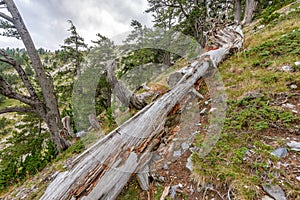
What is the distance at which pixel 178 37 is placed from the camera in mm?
10609

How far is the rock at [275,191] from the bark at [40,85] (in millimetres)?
6631

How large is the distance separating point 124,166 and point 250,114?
265 cm

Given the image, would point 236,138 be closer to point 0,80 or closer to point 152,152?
point 152,152

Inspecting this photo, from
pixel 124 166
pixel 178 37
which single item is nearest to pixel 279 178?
pixel 124 166

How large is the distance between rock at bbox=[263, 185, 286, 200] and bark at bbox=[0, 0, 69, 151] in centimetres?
663

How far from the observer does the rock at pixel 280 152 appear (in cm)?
202

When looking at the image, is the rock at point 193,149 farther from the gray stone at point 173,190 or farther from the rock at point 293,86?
the rock at point 293,86

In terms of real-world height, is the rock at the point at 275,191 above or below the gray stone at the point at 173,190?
below

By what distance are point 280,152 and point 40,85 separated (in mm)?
7356

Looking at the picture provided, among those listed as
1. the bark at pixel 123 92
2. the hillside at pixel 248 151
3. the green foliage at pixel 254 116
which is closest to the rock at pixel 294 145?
the hillside at pixel 248 151

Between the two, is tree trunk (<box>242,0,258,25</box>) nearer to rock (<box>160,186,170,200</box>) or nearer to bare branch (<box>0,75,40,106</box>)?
rock (<box>160,186,170,200</box>)

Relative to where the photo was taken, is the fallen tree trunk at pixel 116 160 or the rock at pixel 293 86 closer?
the fallen tree trunk at pixel 116 160

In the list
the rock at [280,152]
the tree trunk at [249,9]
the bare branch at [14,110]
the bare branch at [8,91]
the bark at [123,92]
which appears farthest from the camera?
the tree trunk at [249,9]

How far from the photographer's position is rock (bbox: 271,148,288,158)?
202cm
